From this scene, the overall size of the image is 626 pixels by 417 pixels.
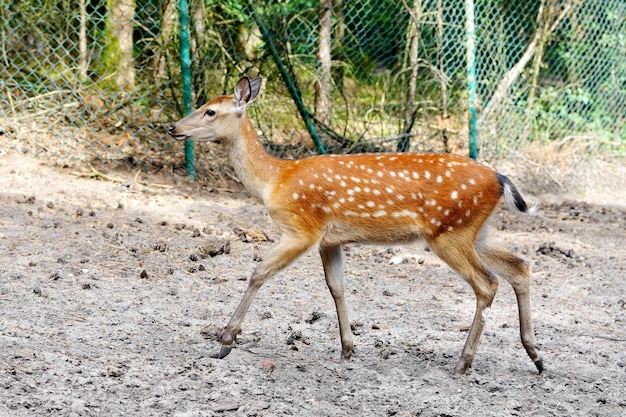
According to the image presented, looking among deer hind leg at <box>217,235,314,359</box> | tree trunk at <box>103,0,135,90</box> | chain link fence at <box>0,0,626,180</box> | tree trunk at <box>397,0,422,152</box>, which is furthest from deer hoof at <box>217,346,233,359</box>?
tree trunk at <box>397,0,422,152</box>

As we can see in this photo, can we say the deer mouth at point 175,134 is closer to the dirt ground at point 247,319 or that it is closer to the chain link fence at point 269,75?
the dirt ground at point 247,319

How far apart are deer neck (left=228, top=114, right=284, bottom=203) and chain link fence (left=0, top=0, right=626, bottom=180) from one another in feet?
10.9

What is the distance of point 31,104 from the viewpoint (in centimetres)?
793

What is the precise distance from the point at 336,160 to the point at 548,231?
3622mm

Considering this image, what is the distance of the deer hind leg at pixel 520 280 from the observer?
429 centimetres

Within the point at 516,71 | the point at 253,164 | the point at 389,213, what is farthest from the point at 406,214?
the point at 516,71

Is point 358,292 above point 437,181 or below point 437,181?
below

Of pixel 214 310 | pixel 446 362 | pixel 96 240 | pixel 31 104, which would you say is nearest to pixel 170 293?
pixel 214 310

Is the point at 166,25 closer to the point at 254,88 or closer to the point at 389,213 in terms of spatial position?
the point at 254,88

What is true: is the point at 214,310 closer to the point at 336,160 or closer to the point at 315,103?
the point at 336,160

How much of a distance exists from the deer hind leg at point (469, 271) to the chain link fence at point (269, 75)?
13.3ft

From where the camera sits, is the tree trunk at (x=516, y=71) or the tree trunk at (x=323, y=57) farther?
the tree trunk at (x=516, y=71)

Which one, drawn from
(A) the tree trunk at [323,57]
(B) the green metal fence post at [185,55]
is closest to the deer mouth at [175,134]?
(B) the green metal fence post at [185,55]

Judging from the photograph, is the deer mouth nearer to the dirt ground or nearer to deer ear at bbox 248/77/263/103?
deer ear at bbox 248/77/263/103
